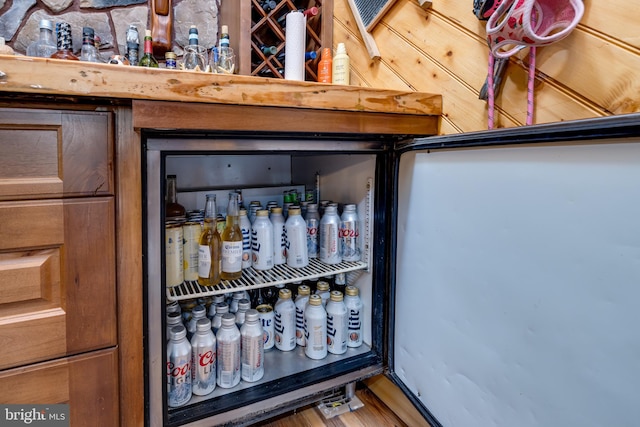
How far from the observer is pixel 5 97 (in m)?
0.66

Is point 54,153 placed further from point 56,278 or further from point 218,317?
point 218,317

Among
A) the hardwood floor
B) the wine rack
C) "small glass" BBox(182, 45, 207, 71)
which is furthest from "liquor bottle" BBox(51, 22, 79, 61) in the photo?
the hardwood floor

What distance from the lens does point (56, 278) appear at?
0.74 metres

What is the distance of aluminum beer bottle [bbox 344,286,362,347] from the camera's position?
4.25 feet

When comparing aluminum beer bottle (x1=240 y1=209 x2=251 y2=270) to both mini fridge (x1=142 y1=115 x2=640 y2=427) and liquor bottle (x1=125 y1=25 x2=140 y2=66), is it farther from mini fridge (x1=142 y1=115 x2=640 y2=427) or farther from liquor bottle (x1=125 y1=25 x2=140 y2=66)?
liquor bottle (x1=125 y1=25 x2=140 y2=66)

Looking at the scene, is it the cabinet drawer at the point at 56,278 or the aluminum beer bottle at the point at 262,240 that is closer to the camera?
the cabinet drawer at the point at 56,278

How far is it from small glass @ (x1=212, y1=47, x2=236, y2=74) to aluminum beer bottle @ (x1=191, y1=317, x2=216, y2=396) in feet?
3.01

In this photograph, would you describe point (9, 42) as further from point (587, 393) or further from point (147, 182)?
point (587, 393)

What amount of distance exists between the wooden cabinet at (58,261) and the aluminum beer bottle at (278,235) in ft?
1.96

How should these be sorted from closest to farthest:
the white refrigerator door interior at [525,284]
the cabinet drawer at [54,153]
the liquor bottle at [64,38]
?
the white refrigerator door interior at [525,284], the cabinet drawer at [54,153], the liquor bottle at [64,38]

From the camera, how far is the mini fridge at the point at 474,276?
1.94 ft

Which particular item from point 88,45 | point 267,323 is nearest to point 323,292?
point 267,323

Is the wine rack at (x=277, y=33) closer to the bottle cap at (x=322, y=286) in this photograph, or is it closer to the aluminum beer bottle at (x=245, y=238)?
the aluminum beer bottle at (x=245, y=238)

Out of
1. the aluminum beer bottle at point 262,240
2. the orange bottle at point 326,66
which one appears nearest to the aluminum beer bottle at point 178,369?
the aluminum beer bottle at point 262,240
